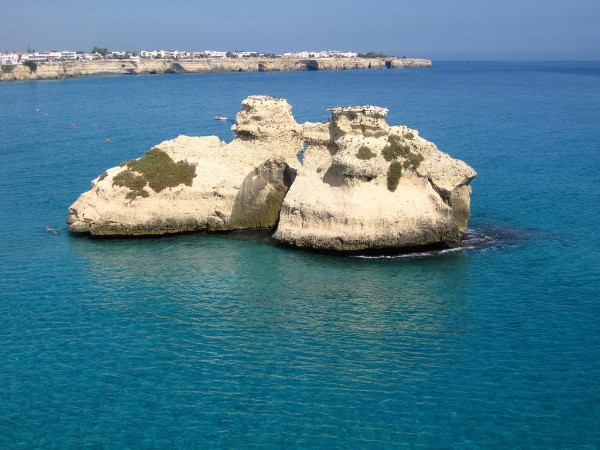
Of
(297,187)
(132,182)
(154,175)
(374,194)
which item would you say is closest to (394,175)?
(374,194)

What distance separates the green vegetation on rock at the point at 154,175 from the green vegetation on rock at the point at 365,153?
38.0 ft

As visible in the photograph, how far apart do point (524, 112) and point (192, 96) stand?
70.4 metres

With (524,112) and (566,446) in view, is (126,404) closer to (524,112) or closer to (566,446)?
(566,446)

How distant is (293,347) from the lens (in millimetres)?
29984

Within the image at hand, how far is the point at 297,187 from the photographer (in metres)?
44.6

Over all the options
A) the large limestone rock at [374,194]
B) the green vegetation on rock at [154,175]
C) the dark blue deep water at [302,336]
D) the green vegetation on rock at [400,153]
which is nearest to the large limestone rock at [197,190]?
the green vegetation on rock at [154,175]

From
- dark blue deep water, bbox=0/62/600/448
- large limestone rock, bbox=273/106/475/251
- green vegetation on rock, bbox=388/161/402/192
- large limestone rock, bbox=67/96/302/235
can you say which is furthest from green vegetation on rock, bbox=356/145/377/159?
dark blue deep water, bbox=0/62/600/448

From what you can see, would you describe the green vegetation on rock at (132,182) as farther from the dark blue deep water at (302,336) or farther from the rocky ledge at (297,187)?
the dark blue deep water at (302,336)

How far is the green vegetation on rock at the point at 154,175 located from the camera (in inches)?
1820

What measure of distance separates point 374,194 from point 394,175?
172 centimetres

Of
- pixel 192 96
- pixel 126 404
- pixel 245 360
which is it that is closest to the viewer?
pixel 126 404

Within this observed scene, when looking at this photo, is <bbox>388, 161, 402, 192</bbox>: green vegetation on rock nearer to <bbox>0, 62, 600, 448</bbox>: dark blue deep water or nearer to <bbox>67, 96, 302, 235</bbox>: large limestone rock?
<bbox>0, 62, 600, 448</bbox>: dark blue deep water

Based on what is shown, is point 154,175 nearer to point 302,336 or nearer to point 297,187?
point 297,187

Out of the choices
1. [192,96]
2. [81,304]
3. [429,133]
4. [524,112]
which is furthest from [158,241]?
[192,96]
